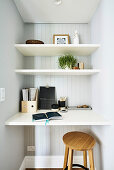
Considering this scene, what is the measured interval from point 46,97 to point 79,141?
0.76 metres

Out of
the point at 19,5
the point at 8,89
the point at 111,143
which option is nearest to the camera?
the point at 111,143

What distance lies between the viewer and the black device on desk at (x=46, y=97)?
162 centimetres

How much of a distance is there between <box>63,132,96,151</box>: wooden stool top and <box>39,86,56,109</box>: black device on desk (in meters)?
0.53

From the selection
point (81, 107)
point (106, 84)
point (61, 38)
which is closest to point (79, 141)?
point (81, 107)

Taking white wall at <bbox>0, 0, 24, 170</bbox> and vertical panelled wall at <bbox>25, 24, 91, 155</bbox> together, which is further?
vertical panelled wall at <bbox>25, 24, 91, 155</bbox>

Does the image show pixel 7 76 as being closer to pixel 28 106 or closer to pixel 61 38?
pixel 28 106

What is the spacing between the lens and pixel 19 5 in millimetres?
1336

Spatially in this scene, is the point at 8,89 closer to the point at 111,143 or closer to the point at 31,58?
the point at 31,58

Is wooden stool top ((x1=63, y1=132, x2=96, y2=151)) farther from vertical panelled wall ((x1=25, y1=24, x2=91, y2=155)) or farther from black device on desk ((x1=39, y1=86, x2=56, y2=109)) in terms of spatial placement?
black device on desk ((x1=39, y1=86, x2=56, y2=109))

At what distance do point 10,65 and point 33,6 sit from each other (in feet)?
2.73

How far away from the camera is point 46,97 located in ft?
5.39

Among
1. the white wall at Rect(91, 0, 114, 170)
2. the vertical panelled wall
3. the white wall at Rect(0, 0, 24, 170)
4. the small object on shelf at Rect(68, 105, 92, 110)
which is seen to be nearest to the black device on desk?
the vertical panelled wall

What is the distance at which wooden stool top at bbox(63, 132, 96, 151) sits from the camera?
1.10 meters

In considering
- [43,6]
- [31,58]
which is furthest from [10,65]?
[43,6]
